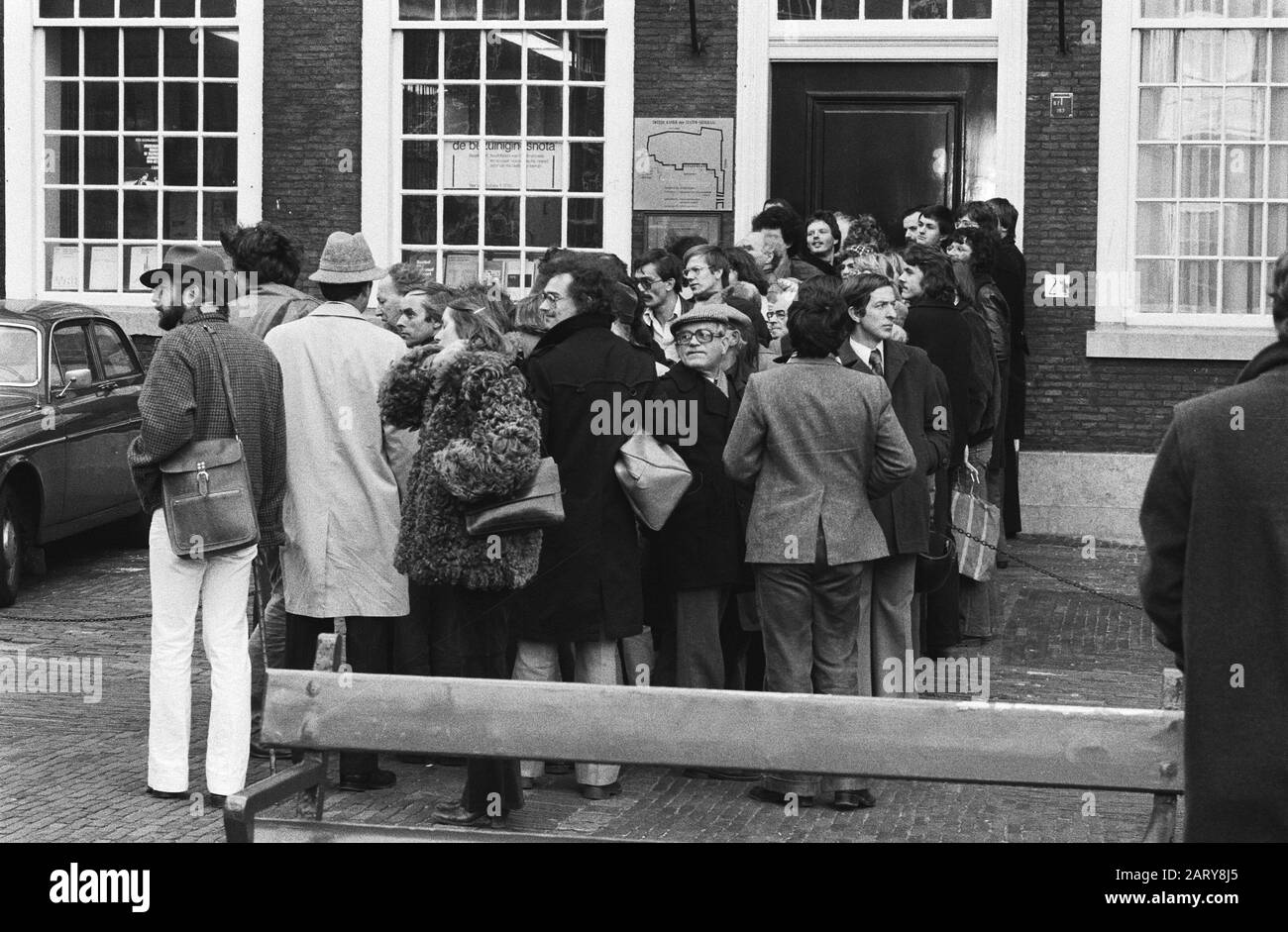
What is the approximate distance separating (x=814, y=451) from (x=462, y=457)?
1421mm

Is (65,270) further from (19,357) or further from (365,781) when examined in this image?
(365,781)

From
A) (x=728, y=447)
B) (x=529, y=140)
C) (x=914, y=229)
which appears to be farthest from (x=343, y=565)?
(x=529, y=140)

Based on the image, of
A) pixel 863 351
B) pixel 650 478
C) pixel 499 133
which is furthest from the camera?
pixel 499 133

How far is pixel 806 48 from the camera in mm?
13820

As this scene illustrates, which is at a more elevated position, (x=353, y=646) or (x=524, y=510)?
(x=524, y=510)

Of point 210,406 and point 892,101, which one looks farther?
point 892,101

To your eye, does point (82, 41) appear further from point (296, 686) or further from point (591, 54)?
point (296, 686)

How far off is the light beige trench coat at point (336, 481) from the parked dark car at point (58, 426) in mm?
4293

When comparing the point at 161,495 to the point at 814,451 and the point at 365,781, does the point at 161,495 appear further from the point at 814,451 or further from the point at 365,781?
the point at 814,451

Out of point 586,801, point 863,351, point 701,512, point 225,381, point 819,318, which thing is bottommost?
point 586,801

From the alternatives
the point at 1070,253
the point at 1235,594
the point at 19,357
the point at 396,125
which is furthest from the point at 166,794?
the point at 1070,253

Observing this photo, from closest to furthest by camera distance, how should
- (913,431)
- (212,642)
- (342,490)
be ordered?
(212,642), (342,490), (913,431)

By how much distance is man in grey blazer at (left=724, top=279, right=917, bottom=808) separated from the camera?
6789 mm

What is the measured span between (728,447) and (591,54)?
796 centimetres
